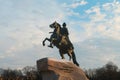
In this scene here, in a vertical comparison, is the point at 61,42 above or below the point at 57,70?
above

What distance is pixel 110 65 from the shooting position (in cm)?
8212

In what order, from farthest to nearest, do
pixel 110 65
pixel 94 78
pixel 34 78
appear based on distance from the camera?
1. pixel 110 65
2. pixel 94 78
3. pixel 34 78

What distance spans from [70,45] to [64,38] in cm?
62

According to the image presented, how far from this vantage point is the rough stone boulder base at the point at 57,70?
19.7 meters

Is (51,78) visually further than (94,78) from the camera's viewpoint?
No

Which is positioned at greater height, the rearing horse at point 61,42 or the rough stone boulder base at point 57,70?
the rearing horse at point 61,42

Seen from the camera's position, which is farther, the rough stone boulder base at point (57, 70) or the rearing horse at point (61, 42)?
the rearing horse at point (61, 42)

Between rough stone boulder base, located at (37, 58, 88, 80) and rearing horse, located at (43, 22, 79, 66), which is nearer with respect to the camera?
rough stone boulder base, located at (37, 58, 88, 80)

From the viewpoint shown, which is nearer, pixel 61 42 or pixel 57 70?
pixel 57 70

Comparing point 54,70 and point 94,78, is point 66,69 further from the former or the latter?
point 94,78

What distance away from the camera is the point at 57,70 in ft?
65.8

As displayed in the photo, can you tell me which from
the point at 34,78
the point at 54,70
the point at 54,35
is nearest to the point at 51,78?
the point at 54,70

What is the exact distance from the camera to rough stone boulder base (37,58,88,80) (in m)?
19.7

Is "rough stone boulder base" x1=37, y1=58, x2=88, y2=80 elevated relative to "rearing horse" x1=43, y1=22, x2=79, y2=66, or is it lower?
lower
